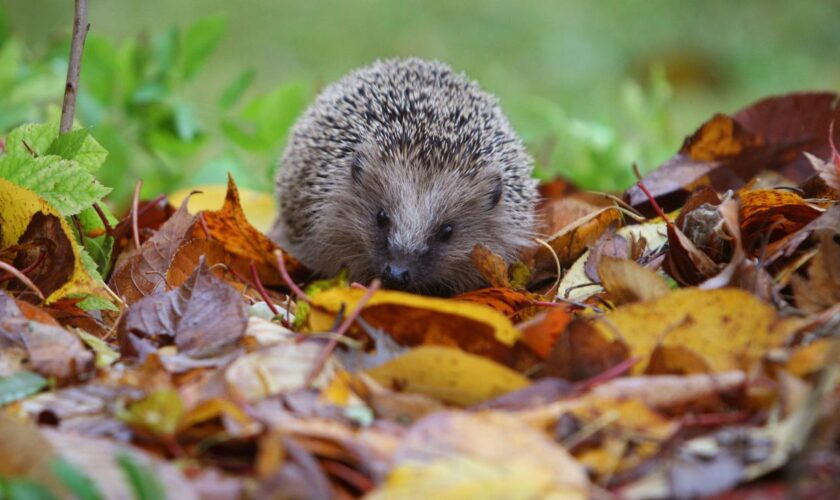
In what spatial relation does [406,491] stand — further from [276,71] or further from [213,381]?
[276,71]

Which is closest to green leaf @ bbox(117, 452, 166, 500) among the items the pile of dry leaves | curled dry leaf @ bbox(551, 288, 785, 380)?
the pile of dry leaves

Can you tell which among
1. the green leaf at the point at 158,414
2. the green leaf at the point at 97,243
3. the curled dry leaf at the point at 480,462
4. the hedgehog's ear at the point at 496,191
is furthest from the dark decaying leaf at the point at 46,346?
the hedgehog's ear at the point at 496,191

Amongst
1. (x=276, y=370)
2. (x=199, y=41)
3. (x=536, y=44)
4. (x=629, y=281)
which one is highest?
(x=536, y=44)

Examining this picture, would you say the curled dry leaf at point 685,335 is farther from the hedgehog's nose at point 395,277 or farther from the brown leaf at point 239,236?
the brown leaf at point 239,236

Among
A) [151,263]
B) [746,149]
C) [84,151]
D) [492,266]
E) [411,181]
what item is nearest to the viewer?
[84,151]

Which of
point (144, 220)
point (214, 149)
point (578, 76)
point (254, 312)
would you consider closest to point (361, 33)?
point (578, 76)

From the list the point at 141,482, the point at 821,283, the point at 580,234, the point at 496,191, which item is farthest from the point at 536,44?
the point at 141,482

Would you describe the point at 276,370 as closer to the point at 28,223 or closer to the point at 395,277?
the point at 28,223
